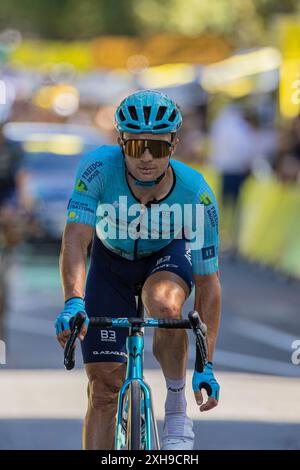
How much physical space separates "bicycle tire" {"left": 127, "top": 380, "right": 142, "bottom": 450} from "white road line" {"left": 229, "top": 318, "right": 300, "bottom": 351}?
6434mm

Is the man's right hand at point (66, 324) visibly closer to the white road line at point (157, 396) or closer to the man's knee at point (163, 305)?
the man's knee at point (163, 305)

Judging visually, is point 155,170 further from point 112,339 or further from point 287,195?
point 287,195

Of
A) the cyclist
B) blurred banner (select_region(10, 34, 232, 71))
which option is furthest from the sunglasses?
blurred banner (select_region(10, 34, 232, 71))

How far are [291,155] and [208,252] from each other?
12.6 meters

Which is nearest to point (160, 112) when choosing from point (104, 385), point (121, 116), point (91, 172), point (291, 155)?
point (121, 116)

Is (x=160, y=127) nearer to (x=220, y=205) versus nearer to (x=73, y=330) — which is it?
(x=73, y=330)

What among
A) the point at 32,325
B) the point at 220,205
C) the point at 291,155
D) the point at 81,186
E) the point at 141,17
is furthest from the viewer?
the point at 141,17

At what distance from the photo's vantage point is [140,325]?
17.8 feet

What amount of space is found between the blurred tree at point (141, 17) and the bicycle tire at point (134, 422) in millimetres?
38648

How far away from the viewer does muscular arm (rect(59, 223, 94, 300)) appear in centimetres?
564

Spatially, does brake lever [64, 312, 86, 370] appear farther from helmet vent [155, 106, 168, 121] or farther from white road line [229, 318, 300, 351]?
white road line [229, 318, 300, 351]

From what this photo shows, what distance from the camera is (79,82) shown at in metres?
44.9

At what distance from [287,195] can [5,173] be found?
734cm
